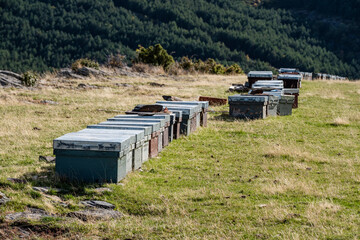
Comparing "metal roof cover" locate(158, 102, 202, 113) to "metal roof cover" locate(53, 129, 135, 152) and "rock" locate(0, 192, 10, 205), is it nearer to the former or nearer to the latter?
"metal roof cover" locate(53, 129, 135, 152)

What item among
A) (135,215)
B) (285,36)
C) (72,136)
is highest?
(285,36)

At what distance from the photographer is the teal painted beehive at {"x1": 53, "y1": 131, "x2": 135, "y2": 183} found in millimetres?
8875

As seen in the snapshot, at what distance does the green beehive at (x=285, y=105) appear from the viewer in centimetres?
2017

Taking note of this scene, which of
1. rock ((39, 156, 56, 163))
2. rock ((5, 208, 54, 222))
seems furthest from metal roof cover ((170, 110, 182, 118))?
rock ((5, 208, 54, 222))

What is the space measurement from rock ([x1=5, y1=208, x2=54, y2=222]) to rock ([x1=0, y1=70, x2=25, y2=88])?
69.6ft

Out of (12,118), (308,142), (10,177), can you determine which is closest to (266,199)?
(10,177)

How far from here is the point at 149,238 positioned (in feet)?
22.1

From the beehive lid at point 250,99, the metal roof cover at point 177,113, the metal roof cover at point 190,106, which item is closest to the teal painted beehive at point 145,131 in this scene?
the metal roof cover at point 177,113

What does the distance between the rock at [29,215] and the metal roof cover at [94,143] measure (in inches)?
67.7

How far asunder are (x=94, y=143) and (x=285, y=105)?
42.6 ft

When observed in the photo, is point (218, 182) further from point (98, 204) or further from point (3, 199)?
point (3, 199)

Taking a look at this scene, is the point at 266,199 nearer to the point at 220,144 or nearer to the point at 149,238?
the point at 149,238

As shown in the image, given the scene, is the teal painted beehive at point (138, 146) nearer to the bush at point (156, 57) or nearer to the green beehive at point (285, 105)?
the green beehive at point (285, 105)

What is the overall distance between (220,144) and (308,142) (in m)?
2.75
